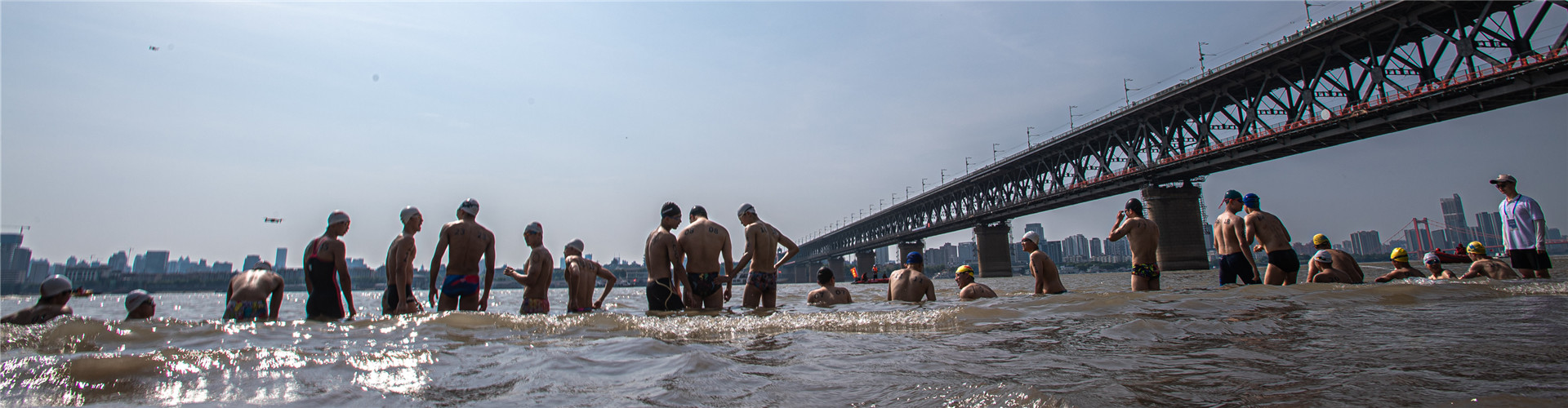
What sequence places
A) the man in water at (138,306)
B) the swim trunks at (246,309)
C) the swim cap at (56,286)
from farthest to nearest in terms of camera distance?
the swim trunks at (246,309) → the man in water at (138,306) → the swim cap at (56,286)

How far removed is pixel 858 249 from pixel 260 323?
312 feet

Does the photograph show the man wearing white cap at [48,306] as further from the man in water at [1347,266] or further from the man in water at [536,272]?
the man in water at [1347,266]

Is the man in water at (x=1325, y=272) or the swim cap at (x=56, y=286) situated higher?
the swim cap at (x=56, y=286)

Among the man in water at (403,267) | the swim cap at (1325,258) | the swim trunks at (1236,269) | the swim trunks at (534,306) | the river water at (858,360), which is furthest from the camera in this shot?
the swim trunks at (1236,269)

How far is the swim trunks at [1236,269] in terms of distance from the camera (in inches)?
354

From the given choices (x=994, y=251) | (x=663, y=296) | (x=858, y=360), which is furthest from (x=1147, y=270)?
(x=994, y=251)

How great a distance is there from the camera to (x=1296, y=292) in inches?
270

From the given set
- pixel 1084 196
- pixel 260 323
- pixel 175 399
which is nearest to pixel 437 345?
pixel 175 399

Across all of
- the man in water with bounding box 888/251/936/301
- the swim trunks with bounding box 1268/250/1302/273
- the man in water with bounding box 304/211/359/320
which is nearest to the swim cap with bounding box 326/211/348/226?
the man in water with bounding box 304/211/359/320

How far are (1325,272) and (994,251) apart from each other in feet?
196

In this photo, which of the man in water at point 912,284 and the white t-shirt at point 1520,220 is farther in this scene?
the man in water at point 912,284

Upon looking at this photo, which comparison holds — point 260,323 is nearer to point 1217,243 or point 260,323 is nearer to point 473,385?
point 473,385

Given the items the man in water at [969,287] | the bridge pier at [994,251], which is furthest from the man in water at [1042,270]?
the bridge pier at [994,251]

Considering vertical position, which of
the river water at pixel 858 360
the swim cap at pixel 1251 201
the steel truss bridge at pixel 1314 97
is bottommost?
the river water at pixel 858 360
